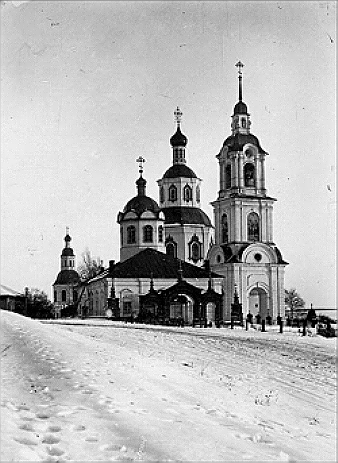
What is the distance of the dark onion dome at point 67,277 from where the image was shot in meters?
11.5

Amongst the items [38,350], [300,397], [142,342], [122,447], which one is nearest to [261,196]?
[142,342]

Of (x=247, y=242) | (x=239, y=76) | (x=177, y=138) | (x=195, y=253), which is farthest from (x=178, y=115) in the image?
(x=195, y=253)

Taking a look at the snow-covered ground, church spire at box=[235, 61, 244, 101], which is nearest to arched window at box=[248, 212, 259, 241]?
church spire at box=[235, 61, 244, 101]

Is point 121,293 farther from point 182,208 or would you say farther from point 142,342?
point 182,208

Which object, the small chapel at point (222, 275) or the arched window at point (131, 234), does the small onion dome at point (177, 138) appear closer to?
the small chapel at point (222, 275)

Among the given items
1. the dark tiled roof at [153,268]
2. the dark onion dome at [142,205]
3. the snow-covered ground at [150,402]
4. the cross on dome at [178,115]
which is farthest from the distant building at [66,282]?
the dark onion dome at [142,205]

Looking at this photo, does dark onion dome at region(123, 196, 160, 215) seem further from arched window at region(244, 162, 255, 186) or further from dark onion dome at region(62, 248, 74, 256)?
dark onion dome at region(62, 248, 74, 256)

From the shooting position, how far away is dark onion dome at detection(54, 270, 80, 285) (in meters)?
11.5

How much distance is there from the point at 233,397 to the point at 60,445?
2933 mm

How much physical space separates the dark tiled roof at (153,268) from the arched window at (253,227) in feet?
5.92

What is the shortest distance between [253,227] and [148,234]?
28.3 feet

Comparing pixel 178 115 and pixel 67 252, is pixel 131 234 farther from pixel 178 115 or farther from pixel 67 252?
pixel 178 115

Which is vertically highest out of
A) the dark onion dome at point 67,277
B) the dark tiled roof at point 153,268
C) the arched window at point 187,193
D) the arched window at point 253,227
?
the arched window at point 187,193

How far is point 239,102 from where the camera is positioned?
9891 millimetres
